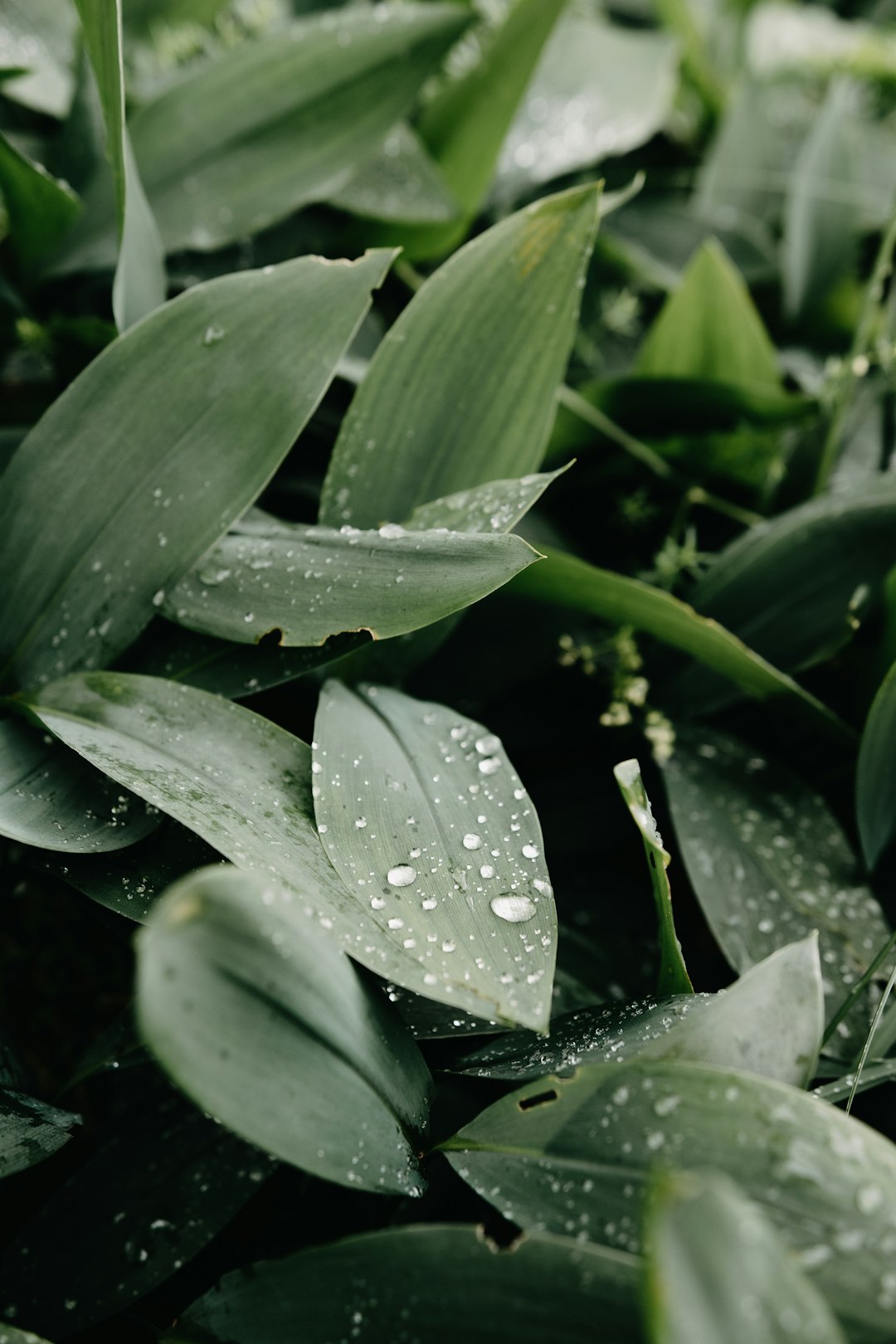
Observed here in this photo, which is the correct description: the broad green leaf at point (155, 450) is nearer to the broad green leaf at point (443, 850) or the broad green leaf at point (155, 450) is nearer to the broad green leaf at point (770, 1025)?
the broad green leaf at point (443, 850)

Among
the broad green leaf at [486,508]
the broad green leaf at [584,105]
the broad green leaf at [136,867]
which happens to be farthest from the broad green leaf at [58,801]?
the broad green leaf at [584,105]

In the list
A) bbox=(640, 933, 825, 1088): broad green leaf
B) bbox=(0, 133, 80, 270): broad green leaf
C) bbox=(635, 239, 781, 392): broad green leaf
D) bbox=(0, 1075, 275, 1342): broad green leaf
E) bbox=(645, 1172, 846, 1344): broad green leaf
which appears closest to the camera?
bbox=(645, 1172, 846, 1344): broad green leaf

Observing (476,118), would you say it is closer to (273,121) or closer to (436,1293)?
(273,121)

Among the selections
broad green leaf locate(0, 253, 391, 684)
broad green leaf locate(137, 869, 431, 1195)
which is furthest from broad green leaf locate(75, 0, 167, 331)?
broad green leaf locate(137, 869, 431, 1195)

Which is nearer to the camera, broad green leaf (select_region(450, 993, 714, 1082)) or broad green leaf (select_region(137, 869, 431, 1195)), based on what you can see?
broad green leaf (select_region(137, 869, 431, 1195))

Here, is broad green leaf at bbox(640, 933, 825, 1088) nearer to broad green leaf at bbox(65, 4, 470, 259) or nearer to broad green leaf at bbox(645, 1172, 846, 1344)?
broad green leaf at bbox(645, 1172, 846, 1344)

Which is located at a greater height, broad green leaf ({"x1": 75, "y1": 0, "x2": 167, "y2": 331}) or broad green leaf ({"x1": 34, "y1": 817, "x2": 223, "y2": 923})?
broad green leaf ({"x1": 75, "y1": 0, "x2": 167, "y2": 331})

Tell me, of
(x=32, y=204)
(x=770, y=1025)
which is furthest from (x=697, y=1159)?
(x=32, y=204)
